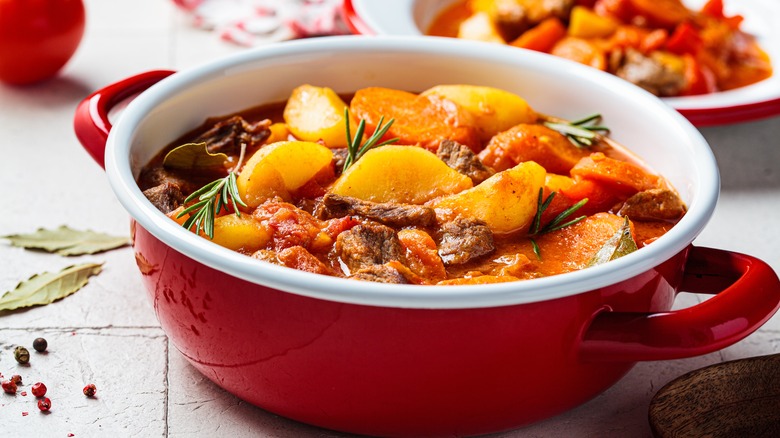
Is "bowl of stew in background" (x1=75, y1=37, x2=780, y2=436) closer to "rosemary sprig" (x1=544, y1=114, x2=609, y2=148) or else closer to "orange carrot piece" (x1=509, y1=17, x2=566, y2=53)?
"rosemary sprig" (x1=544, y1=114, x2=609, y2=148)

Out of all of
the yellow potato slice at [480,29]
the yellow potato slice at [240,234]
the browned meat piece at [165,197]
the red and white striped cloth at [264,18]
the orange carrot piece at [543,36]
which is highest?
the yellow potato slice at [240,234]

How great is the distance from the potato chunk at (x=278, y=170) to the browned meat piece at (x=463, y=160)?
0.30 meters

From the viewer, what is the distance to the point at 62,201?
291cm

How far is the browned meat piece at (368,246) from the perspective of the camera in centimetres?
194

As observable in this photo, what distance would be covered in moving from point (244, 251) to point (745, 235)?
1.66 m

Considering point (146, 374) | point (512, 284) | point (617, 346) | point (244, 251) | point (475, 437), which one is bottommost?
point (146, 374)

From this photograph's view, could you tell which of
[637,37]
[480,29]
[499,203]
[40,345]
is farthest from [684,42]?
[40,345]

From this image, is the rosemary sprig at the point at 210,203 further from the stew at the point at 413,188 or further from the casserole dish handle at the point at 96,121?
the casserole dish handle at the point at 96,121

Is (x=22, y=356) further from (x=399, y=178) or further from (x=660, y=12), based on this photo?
(x=660, y=12)

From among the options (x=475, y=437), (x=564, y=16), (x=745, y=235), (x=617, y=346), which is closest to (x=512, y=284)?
(x=617, y=346)

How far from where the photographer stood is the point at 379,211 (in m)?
2.11

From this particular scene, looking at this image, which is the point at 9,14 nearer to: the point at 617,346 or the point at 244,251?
the point at 244,251

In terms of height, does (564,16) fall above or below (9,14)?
above

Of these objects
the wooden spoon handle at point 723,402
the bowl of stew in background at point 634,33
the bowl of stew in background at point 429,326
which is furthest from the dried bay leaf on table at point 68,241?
the wooden spoon handle at point 723,402
